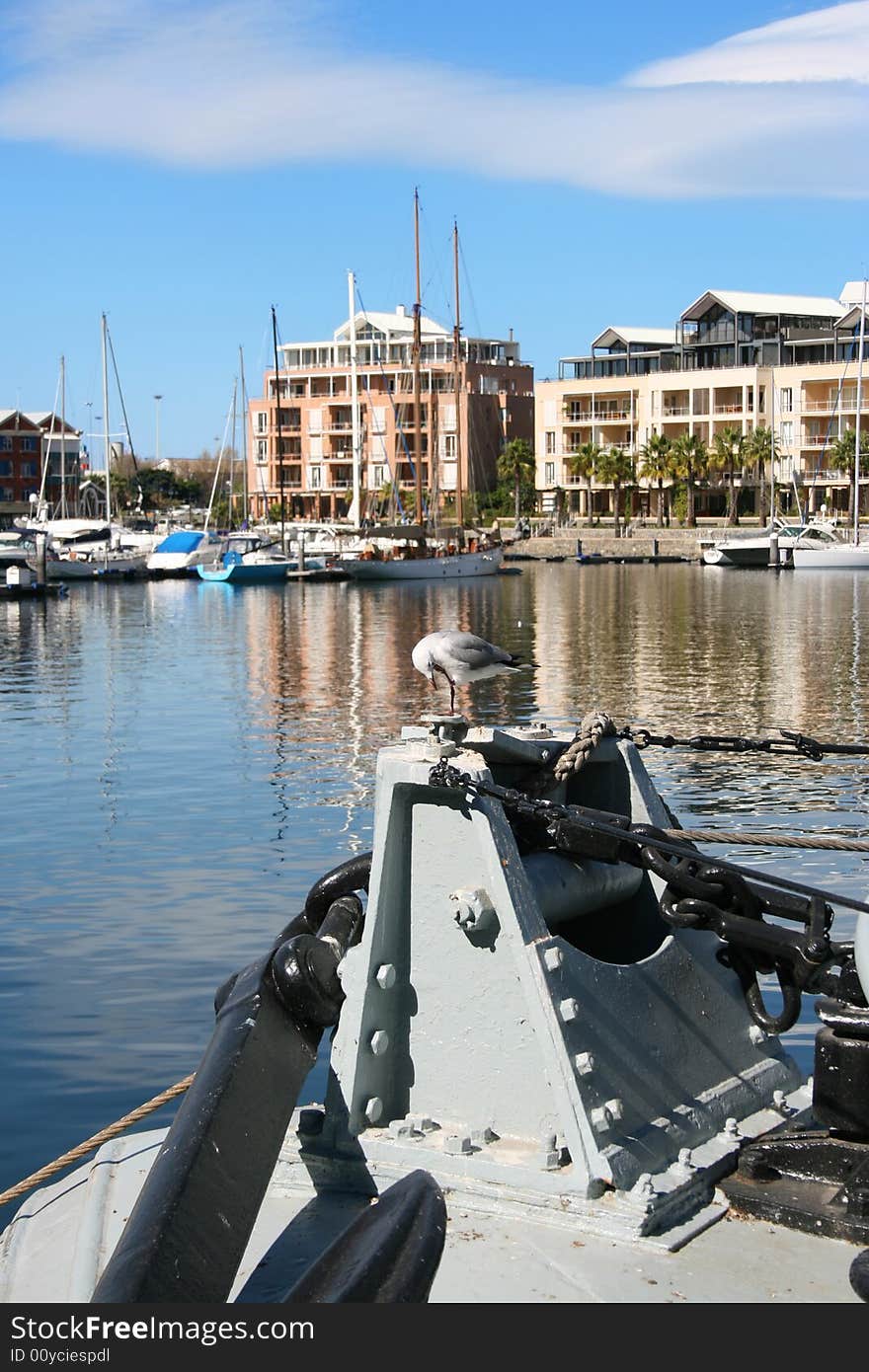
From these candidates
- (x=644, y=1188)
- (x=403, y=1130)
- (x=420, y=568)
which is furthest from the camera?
(x=420, y=568)

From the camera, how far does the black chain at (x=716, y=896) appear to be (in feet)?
18.6

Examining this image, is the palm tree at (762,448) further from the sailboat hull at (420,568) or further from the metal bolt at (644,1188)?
the metal bolt at (644,1188)

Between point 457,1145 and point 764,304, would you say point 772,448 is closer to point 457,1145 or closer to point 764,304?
point 764,304

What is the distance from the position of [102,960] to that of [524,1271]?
826 cm

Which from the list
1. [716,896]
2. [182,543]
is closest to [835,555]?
[182,543]

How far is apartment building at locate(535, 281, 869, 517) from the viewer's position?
114 m

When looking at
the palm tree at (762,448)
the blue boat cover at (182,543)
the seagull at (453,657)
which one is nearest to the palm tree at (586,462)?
the palm tree at (762,448)

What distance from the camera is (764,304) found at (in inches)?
4695

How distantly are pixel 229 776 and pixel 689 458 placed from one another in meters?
93.8

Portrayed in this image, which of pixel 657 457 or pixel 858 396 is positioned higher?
pixel 858 396

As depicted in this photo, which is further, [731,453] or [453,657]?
[731,453]

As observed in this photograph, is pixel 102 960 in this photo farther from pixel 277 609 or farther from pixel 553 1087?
pixel 277 609

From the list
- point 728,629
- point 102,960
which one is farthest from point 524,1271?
point 728,629

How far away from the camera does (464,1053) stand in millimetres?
5809
